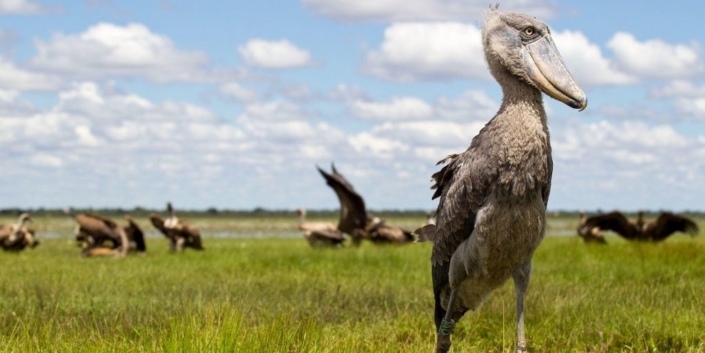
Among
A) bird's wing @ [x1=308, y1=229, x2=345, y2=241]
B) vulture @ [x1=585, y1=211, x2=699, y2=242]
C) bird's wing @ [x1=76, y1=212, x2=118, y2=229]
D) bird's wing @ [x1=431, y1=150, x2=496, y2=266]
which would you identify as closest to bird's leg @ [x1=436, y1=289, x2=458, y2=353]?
bird's wing @ [x1=431, y1=150, x2=496, y2=266]

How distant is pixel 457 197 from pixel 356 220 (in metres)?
14.1

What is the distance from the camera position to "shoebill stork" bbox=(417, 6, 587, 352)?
16.3 ft

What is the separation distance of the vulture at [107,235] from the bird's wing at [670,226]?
10971mm

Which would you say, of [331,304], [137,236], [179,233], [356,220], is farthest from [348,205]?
[331,304]

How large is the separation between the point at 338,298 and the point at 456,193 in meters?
4.18

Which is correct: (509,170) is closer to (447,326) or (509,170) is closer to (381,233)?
(447,326)

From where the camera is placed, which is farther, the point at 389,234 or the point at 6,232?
the point at 389,234

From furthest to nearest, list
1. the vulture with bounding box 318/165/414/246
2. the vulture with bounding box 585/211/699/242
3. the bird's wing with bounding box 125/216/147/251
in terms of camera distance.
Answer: the vulture with bounding box 585/211/699/242, the vulture with bounding box 318/165/414/246, the bird's wing with bounding box 125/216/147/251

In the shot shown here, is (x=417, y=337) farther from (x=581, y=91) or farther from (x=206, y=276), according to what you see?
(x=206, y=276)

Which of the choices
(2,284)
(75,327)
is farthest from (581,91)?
(2,284)

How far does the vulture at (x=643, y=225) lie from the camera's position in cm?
1856

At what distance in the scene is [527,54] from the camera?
5117mm

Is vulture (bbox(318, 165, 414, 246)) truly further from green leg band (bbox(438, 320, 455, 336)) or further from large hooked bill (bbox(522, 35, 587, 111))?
large hooked bill (bbox(522, 35, 587, 111))

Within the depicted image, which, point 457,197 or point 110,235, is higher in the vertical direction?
point 457,197
